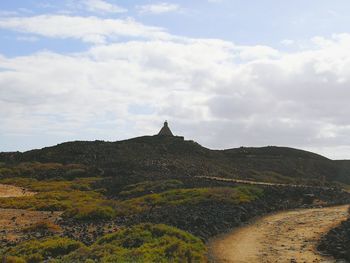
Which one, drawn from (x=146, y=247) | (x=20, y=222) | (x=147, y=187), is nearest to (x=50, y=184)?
(x=147, y=187)

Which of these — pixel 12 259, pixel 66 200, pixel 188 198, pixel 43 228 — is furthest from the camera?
pixel 66 200

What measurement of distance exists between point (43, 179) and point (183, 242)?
166 ft

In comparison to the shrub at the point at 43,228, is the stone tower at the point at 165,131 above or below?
above

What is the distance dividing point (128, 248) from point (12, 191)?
129ft

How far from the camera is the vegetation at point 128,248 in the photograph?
19.8 metres

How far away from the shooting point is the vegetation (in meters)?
19.8

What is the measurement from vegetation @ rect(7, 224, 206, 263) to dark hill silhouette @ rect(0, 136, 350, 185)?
3935 cm

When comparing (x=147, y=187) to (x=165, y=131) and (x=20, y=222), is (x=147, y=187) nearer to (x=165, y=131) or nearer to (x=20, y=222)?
(x=20, y=222)

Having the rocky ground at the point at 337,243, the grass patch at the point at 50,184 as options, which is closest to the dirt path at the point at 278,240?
the rocky ground at the point at 337,243

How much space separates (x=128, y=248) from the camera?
22.0 metres

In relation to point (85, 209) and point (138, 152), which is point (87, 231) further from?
point (138, 152)

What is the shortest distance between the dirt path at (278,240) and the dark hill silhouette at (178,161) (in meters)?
31.2

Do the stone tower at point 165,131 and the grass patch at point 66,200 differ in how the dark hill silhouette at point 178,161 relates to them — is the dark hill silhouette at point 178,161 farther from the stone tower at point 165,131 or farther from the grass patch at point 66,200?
the grass patch at point 66,200

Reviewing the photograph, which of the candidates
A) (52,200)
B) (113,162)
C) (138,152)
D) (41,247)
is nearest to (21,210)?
(52,200)
